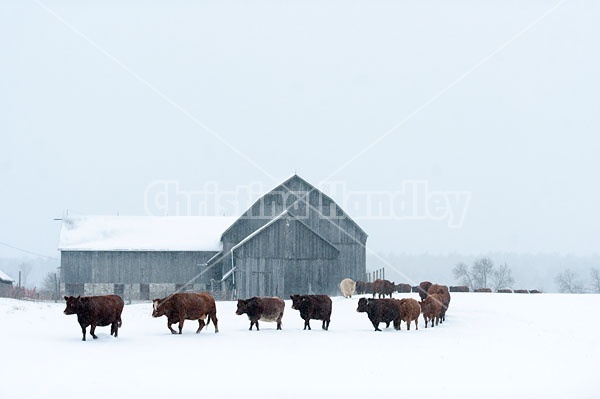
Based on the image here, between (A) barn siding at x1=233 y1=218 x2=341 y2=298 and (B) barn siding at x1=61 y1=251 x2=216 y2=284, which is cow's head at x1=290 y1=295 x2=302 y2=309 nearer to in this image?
(A) barn siding at x1=233 y1=218 x2=341 y2=298

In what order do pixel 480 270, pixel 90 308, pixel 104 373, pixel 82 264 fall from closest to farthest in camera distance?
pixel 104 373 → pixel 90 308 → pixel 82 264 → pixel 480 270

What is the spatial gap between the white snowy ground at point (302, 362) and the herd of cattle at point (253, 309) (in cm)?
58

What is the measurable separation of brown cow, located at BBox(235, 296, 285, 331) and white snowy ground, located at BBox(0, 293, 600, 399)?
533mm

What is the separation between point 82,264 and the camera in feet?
213

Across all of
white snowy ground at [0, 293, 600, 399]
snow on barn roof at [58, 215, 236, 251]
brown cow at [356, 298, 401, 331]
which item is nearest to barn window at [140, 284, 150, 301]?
snow on barn roof at [58, 215, 236, 251]

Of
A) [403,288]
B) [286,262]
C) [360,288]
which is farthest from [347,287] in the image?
[403,288]

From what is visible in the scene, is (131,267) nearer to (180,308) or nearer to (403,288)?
(403,288)

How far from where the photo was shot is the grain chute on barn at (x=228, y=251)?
178 feet

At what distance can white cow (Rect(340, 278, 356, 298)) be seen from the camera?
53675mm

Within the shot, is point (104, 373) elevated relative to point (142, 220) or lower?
lower

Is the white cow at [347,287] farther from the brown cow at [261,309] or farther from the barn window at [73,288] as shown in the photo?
the brown cow at [261,309]

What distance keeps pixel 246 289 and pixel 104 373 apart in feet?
123

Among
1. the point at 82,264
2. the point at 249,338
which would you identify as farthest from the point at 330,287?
the point at 249,338

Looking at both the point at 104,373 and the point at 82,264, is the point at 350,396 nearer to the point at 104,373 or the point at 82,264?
the point at 104,373
